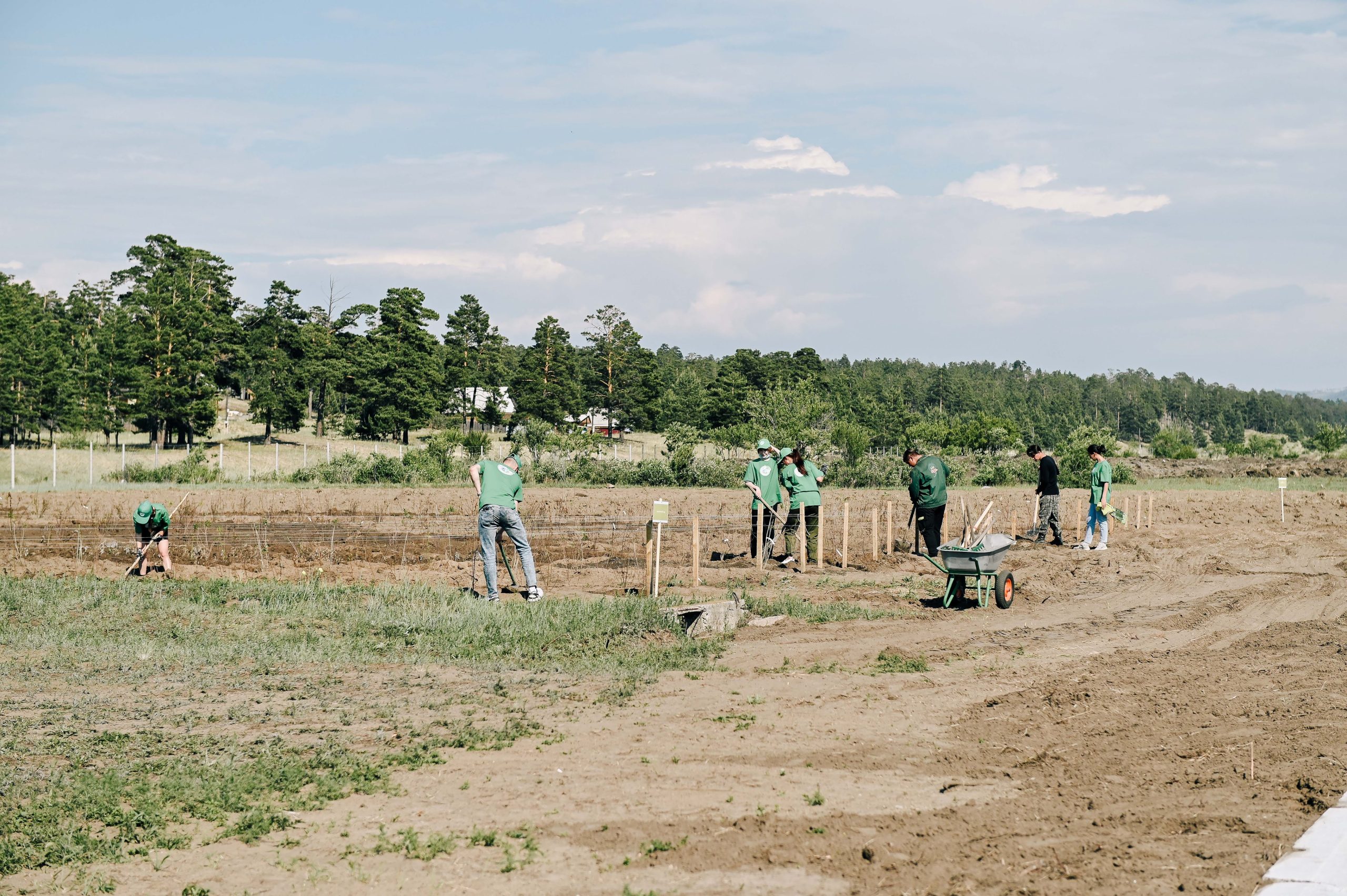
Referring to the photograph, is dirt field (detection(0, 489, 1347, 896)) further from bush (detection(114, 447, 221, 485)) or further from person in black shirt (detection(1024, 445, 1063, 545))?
bush (detection(114, 447, 221, 485))

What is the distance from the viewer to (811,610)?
12.9 m

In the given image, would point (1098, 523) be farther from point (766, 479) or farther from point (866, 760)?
point (866, 760)

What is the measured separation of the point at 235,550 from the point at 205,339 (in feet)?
137

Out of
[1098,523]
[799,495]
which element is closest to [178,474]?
[799,495]

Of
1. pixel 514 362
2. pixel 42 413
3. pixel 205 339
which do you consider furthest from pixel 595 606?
pixel 514 362

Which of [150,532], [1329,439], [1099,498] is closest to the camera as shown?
[150,532]

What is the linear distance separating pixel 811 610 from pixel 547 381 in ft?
221

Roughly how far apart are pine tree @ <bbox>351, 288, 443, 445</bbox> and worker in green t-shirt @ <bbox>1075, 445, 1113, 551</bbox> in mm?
53625

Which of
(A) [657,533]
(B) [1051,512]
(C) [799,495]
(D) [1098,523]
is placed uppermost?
(C) [799,495]

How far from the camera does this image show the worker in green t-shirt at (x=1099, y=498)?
1889 cm

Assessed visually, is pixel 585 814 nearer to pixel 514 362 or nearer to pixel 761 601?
pixel 761 601

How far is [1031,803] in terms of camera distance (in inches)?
232

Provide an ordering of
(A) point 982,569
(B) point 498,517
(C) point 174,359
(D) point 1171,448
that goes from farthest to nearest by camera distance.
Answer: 1. (D) point 1171,448
2. (C) point 174,359
3. (B) point 498,517
4. (A) point 982,569

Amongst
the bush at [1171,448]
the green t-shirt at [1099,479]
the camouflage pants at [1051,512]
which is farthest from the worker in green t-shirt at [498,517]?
the bush at [1171,448]
